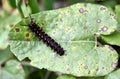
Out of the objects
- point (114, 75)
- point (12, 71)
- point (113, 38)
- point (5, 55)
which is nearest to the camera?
point (114, 75)

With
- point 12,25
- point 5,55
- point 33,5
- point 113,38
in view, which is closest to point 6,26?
point 12,25

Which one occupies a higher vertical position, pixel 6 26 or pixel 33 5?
pixel 33 5

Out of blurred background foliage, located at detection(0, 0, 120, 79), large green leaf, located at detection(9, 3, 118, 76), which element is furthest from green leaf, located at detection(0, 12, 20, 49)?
large green leaf, located at detection(9, 3, 118, 76)

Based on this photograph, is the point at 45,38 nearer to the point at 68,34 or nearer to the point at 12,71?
the point at 68,34

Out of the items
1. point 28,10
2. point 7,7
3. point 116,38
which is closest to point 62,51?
point 116,38

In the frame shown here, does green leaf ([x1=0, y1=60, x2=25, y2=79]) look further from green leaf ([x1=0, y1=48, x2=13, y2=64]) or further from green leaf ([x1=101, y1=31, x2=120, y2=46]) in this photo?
green leaf ([x1=101, y1=31, x2=120, y2=46])

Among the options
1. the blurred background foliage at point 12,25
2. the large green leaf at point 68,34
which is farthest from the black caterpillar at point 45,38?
the blurred background foliage at point 12,25
